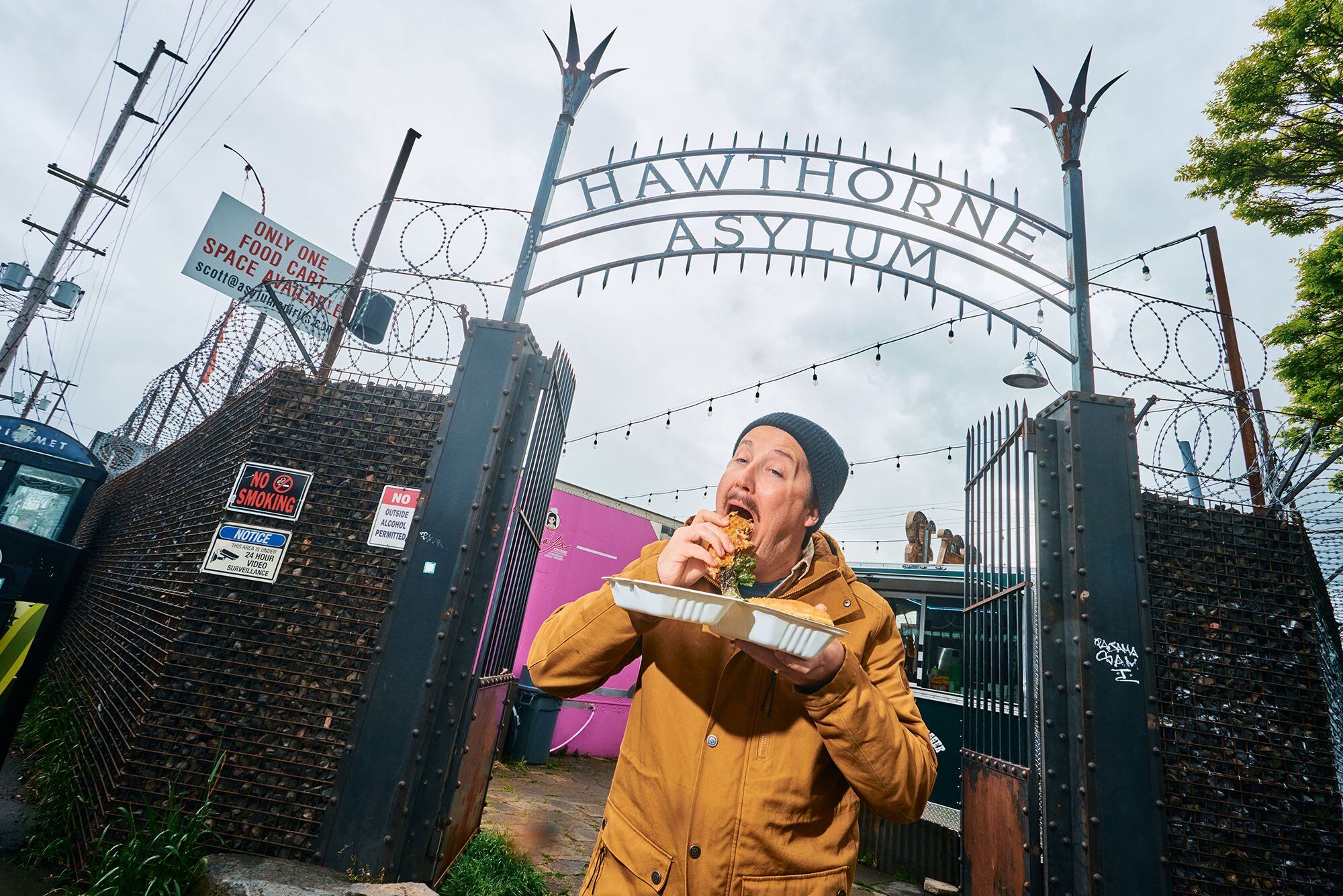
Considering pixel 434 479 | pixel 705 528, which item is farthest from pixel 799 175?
pixel 705 528

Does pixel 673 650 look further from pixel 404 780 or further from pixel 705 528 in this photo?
pixel 404 780

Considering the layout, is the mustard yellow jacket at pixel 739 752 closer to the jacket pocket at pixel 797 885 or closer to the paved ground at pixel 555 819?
the jacket pocket at pixel 797 885

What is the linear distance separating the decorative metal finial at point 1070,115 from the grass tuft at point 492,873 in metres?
7.22

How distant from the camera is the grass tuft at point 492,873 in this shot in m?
4.54

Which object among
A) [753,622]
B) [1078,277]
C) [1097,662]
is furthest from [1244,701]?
[753,622]

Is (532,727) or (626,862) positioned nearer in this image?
(626,862)

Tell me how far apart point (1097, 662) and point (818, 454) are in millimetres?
3252

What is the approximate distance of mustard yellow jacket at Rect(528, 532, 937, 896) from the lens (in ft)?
4.66

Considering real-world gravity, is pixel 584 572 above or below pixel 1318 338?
below

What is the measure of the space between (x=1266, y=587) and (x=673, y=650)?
488 centimetres

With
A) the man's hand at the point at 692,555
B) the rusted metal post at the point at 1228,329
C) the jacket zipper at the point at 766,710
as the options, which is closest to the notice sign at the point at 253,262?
the man's hand at the point at 692,555

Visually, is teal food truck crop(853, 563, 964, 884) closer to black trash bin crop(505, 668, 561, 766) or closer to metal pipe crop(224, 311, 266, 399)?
black trash bin crop(505, 668, 561, 766)

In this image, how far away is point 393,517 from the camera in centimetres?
425

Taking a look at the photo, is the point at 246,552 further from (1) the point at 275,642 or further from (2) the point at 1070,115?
(2) the point at 1070,115
